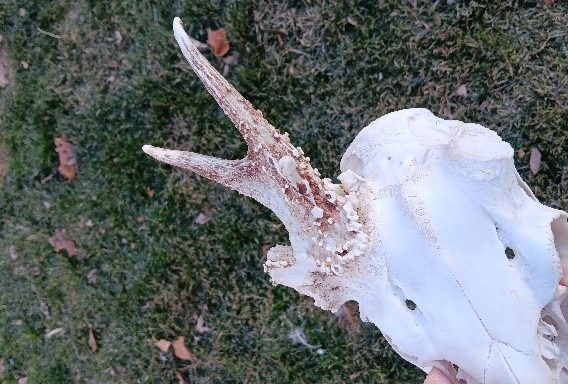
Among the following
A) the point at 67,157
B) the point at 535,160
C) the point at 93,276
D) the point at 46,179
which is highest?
the point at 535,160

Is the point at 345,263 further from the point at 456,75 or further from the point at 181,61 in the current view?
the point at 181,61

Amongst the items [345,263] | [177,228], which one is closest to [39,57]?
[177,228]

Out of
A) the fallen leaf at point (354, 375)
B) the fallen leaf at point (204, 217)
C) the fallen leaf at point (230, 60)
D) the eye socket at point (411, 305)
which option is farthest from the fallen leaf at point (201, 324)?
the eye socket at point (411, 305)

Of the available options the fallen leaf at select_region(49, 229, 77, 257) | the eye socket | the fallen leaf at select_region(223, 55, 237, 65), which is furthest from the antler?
the fallen leaf at select_region(49, 229, 77, 257)

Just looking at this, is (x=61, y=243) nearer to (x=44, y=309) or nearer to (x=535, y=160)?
(x=44, y=309)

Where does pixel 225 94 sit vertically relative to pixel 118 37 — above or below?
above

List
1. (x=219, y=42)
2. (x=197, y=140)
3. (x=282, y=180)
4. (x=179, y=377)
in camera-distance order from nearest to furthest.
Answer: (x=282, y=180)
(x=219, y=42)
(x=197, y=140)
(x=179, y=377)

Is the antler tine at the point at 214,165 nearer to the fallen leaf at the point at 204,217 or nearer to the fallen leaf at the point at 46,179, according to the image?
the fallen leaf at the point at 204,217

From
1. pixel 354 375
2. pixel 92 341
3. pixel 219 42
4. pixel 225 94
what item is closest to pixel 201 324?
pixel 92 341
